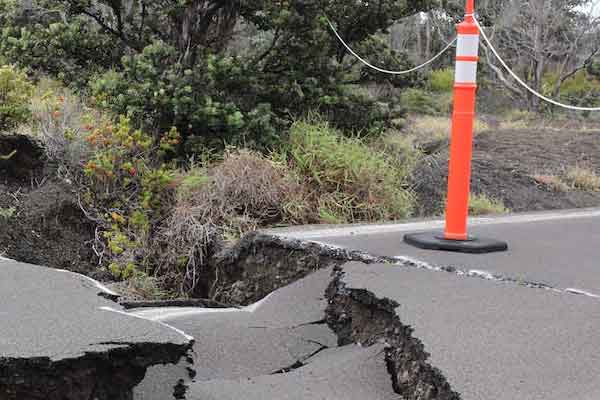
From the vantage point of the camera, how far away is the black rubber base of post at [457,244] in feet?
16.7

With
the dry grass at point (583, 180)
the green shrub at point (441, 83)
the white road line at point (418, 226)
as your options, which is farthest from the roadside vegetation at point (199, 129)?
the green shrub at point (441, 83)

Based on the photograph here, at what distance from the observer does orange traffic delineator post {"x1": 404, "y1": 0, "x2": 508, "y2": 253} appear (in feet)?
16.8

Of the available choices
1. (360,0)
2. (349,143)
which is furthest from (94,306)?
(360,0)

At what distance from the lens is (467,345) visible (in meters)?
3.26

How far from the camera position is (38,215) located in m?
6.59

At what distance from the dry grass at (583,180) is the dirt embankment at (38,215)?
652cm

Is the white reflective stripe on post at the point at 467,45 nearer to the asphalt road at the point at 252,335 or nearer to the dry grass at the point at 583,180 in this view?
the asphalt road at the point at 252,335

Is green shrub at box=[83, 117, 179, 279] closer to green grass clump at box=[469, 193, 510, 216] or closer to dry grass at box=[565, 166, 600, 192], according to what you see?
green grass clump at box=[469, 193, 510, 216]

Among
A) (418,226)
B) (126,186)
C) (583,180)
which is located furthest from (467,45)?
(583,180)

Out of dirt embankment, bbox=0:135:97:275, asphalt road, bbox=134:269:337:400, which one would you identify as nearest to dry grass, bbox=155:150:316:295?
dirt embankment, bbox=0:135:97:275

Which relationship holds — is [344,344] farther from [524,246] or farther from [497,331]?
[524,246]

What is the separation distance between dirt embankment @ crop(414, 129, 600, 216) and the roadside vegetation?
64mm

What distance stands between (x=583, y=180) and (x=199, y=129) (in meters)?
5.47

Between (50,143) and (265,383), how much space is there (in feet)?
15.1
